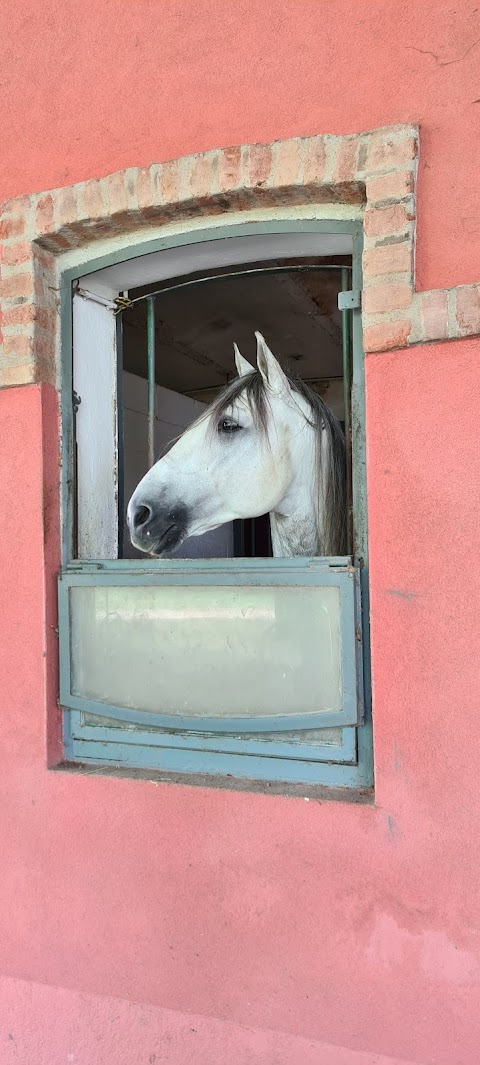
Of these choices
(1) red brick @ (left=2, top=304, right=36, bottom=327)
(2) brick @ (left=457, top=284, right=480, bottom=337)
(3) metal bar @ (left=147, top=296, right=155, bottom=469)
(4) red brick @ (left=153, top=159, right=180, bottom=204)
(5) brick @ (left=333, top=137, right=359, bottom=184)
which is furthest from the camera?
(3) metal bar @ (left=147, top=296, right=155, bottom=469)

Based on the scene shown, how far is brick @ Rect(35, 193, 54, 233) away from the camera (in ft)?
7.34

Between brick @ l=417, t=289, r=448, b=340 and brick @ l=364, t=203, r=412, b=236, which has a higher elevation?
brick @ l=364, t=203, r=412, b=236

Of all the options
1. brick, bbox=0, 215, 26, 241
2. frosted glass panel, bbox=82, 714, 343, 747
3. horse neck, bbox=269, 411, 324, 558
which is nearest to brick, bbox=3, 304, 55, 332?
brick, bbox=0, 215, 26, 241

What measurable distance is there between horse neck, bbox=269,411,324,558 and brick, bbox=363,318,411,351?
1.86 feet

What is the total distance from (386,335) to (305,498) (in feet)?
2.38

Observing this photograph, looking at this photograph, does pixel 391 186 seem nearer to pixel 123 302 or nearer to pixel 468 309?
pixel 468 309

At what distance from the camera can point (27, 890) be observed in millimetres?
2273

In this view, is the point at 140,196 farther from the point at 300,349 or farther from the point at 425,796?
the point at 300,349

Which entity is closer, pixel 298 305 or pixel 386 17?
pixel 386 17

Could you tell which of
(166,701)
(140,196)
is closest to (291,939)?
(166,701)

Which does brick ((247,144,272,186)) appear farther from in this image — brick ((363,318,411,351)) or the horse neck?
the horse neck

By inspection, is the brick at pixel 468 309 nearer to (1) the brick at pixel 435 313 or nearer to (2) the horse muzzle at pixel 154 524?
(1) the brick at pixel 435 313

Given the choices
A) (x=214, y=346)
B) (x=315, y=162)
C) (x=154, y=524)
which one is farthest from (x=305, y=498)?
(x=214, y=346)

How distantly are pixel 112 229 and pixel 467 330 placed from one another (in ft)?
4.20
